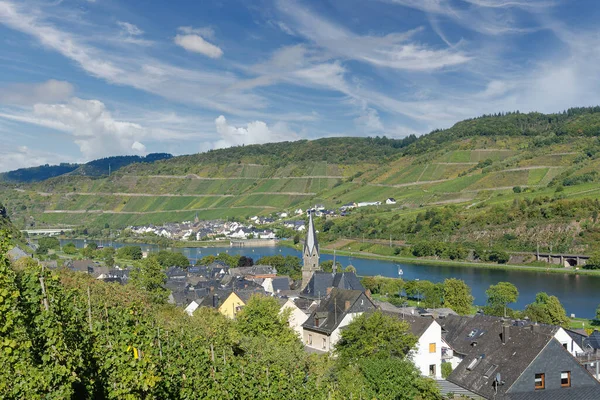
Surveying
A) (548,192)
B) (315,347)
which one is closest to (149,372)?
(315,347)

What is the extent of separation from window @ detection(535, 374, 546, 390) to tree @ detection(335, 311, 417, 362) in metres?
6.19

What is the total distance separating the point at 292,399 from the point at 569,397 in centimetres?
1618

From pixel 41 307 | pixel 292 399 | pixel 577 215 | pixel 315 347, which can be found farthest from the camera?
pixel 577 215

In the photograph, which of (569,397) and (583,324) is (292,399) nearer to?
(569,397)

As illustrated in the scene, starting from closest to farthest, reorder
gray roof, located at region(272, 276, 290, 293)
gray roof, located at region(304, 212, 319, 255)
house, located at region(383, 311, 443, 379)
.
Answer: house, located at region(383, 311, 443, 379)
gray roof, located at region(304, 212, 319, 255)
gray roof, located at region(272, 276, 290, 293)

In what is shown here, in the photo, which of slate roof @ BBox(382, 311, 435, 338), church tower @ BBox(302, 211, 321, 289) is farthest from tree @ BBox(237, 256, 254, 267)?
slate roof @ BBox(382, 311, 435, 338)

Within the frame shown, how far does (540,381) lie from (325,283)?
3044 cm

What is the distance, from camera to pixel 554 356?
26516 millimetres

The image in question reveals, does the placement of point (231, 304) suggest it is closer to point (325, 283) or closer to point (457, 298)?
point (325, 283)

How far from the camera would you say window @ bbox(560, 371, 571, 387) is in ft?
87.2

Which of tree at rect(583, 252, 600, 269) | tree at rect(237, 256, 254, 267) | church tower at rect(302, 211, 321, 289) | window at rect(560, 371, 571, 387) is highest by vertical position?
church tower at rect(302, 211, 321, 289)

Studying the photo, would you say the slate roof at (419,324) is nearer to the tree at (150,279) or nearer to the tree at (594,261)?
the tree at (150,279)

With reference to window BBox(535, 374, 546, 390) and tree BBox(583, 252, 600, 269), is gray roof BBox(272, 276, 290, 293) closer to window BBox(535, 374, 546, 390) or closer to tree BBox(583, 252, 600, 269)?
window BBox(535, 374, 546, 390)

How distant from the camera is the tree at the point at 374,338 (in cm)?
2886
